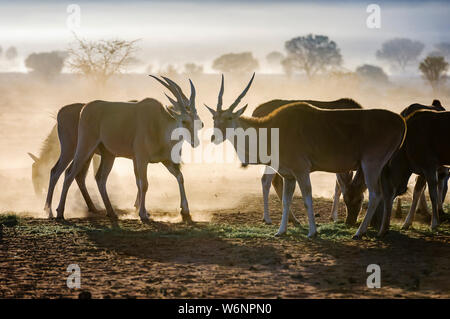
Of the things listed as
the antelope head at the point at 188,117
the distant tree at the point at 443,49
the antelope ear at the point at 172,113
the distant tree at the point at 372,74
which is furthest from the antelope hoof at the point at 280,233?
the distant tree at the point at 443,49

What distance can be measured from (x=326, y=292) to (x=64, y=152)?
7.51m

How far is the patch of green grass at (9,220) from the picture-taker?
11800 mm

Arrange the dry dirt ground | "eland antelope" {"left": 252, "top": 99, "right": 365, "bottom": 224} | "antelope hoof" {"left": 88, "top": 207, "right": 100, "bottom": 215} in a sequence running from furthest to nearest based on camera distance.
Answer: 1. "antelope hoof" {"left": 88, "top": 207, "right": 100, "bottom": 215}
2. "eland antelope" {"left": 252, "top": 99, "right": 365, "bottom": 224}
3. the dry dirt ground

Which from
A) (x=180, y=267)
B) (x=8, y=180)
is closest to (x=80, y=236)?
(x=180, y=267)

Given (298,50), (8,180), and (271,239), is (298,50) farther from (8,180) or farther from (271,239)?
(271,239)

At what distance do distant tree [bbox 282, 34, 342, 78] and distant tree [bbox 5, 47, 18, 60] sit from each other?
1558 inches

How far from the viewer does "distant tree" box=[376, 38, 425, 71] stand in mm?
82062

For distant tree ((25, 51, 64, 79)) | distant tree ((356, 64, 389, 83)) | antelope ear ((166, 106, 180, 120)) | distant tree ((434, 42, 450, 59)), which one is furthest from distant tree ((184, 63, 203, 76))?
antelope ear ((166, 106, 180, 120))

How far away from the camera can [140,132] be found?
1229cm

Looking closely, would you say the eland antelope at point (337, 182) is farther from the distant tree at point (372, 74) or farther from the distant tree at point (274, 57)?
the distant tree at point (274, 57)

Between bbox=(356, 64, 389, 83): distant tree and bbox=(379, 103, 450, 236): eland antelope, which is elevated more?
bbox=(356, 64, 389, 83): distant tree

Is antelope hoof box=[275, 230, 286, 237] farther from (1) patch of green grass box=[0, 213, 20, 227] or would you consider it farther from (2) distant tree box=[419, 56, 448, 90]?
(2) distant tree box=[419, 56, 448, 90]

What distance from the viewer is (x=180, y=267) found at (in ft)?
28.4

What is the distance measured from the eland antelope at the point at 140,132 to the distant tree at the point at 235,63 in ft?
169
